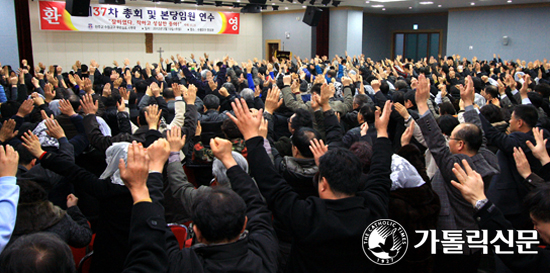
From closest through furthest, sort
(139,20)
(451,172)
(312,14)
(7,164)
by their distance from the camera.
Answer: (7,164) < (451,172) < (312,14) < (139,20)

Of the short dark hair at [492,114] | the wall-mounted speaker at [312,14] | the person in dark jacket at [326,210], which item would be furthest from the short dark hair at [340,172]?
the wall-mounted speaker at [312,14]

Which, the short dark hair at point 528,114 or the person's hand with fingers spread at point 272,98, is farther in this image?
the short dark hair at point 528,114

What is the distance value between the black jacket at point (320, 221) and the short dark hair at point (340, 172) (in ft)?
0.17

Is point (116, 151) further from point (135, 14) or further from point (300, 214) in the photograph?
point (135, 14)

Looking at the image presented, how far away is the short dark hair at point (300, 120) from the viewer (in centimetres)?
310

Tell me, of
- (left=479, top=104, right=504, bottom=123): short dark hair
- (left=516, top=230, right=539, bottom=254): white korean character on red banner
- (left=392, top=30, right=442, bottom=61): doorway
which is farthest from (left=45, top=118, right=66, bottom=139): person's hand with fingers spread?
(left=392, top=30, right=442, bottom=61): doorway

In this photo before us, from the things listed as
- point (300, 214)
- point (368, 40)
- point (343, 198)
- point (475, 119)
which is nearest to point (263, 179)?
point (300, 214)

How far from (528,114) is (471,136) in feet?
3.08

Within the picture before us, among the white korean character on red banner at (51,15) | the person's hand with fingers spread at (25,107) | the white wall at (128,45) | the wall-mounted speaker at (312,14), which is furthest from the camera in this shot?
the white wall at (128,45)

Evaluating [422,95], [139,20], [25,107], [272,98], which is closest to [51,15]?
[139,20]

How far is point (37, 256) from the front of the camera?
46.6 inches

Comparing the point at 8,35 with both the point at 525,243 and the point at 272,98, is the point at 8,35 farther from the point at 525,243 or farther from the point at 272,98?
the point at 525,243

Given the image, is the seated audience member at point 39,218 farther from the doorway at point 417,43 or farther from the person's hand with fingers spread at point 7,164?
the doorway at point 417,43

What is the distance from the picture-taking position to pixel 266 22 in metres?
17.0
